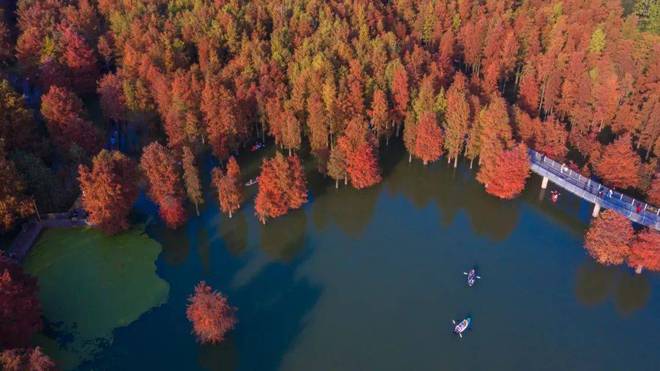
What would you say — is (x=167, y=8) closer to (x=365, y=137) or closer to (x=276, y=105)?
(x=276, y=105)

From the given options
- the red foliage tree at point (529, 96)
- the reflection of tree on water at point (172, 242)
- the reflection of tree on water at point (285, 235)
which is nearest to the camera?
the reflection of tree on water at point (172, 242)

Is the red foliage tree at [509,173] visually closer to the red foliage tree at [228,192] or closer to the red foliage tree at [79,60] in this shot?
the red foliage tree at [228,192]

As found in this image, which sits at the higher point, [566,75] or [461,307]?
[566,75]

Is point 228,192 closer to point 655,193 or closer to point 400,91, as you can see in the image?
point 400,91

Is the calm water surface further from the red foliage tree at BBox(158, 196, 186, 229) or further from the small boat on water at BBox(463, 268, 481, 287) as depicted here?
the red foliage tree at BBox(158, 196, 186, 229)

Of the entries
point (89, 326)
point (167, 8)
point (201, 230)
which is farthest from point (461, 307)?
point (167, 8)

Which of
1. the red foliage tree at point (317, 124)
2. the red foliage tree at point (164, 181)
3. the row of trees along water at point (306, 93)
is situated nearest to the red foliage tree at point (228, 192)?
the row of trees along water at point (306, 93)
